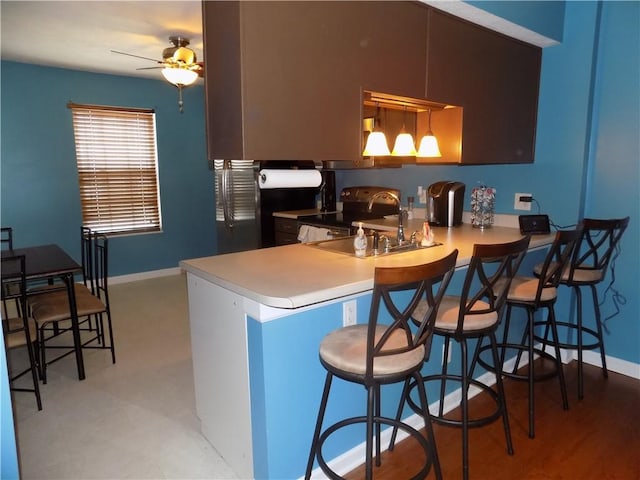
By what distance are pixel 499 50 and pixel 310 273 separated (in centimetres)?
195

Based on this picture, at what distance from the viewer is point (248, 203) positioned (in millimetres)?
4395

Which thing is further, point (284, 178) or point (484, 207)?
point (484, 207)

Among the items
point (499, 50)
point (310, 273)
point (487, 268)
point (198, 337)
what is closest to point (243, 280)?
point (310, 273)

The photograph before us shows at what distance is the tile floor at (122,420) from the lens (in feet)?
6.60

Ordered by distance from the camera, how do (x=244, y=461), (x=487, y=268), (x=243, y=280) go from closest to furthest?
(x=243, y=280) < (x=244, y=461) < (x=487, y=268)

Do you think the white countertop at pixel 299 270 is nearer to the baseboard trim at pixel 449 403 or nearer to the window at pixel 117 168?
the baseboard trim at pixel 449 403

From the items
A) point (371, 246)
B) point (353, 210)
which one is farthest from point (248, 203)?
point (371, 246)

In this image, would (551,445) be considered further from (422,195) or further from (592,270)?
(422,195)

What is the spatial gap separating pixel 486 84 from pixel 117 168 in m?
4.19

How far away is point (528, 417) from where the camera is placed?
2.32 m

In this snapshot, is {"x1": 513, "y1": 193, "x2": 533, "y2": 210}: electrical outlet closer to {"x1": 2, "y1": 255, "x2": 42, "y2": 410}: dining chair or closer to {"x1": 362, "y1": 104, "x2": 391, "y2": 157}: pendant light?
{"x1": 362, "y1": 104, "x2": 391, "y2": 157}: pendant light

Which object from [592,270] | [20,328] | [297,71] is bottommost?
[20,328]

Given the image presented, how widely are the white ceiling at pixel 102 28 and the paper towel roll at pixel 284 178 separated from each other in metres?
1.12

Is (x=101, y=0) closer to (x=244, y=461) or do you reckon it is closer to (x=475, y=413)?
(x=244, y=461)
